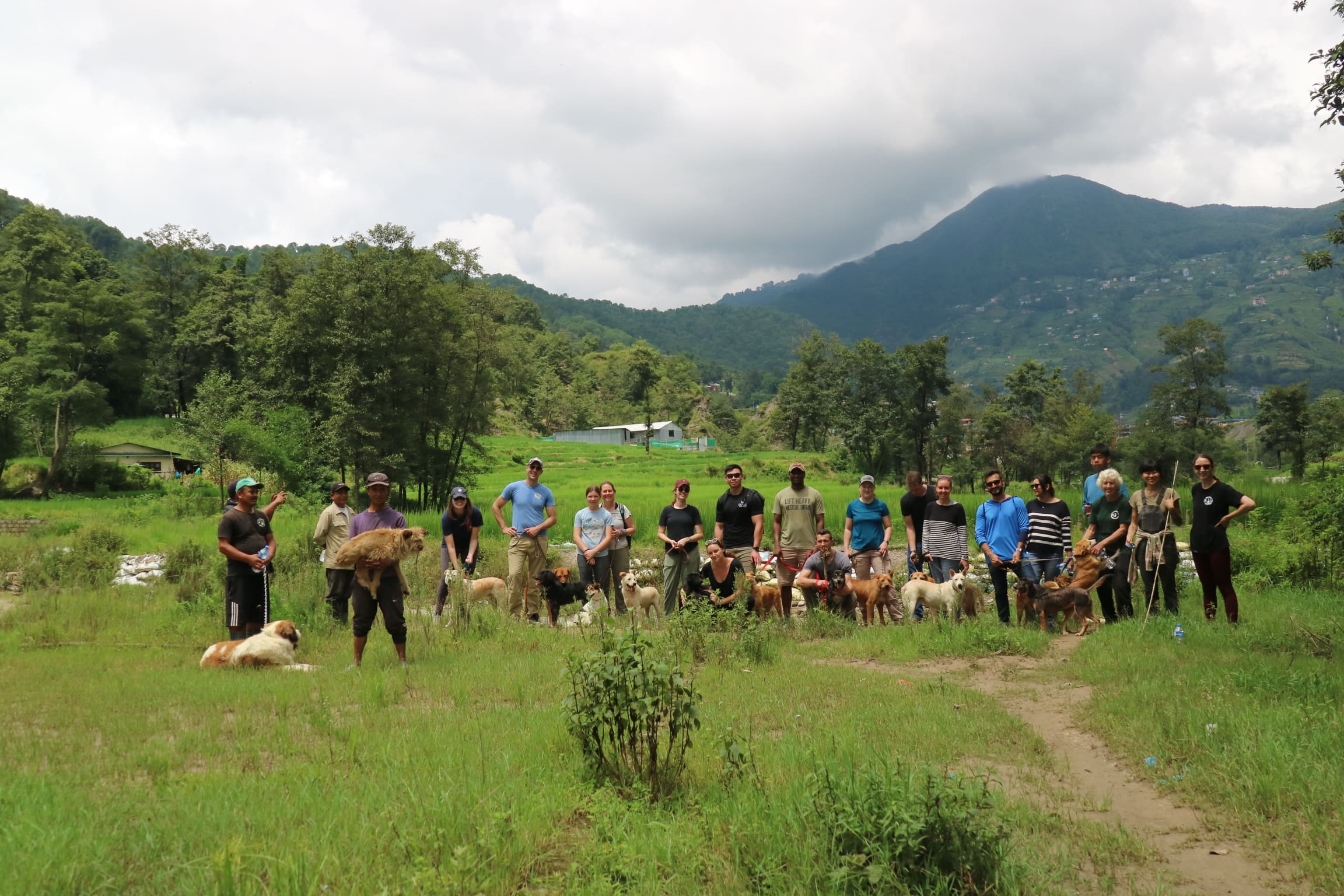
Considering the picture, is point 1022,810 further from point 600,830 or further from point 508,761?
point 508,761

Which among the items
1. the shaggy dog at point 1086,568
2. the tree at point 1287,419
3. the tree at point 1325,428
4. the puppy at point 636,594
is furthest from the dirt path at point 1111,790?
the tree at point 1287,419

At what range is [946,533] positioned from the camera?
9.77 metres

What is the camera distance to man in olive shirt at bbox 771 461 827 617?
10078mm

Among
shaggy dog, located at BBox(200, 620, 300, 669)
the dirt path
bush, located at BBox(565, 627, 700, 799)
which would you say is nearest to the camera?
the dirt path

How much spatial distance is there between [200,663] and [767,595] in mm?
6542

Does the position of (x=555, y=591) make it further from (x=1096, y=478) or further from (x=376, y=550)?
(x=1096, y=478)

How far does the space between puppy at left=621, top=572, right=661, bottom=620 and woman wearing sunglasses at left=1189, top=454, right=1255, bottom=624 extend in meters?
6.36

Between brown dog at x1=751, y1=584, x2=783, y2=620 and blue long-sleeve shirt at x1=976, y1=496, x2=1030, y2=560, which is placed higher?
blue long-sleeve shirt at x1=976, y1=496, x2=1030, y2=560

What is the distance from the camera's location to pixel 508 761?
4.55 meters

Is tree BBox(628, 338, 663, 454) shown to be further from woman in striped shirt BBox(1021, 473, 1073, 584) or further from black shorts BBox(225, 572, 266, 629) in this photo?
black shorts BBox(225, 572, 266, 629)

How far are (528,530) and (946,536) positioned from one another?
5346 mm

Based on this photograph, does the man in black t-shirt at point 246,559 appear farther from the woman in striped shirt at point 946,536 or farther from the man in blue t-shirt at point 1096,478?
the man in blue t-shirt at point 1096,478

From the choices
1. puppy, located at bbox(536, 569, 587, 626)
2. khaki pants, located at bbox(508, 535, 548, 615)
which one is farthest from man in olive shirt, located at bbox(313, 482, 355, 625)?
puppy, located at bbox(536, 569, 587, 626)

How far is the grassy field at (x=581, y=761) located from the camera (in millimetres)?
3299
